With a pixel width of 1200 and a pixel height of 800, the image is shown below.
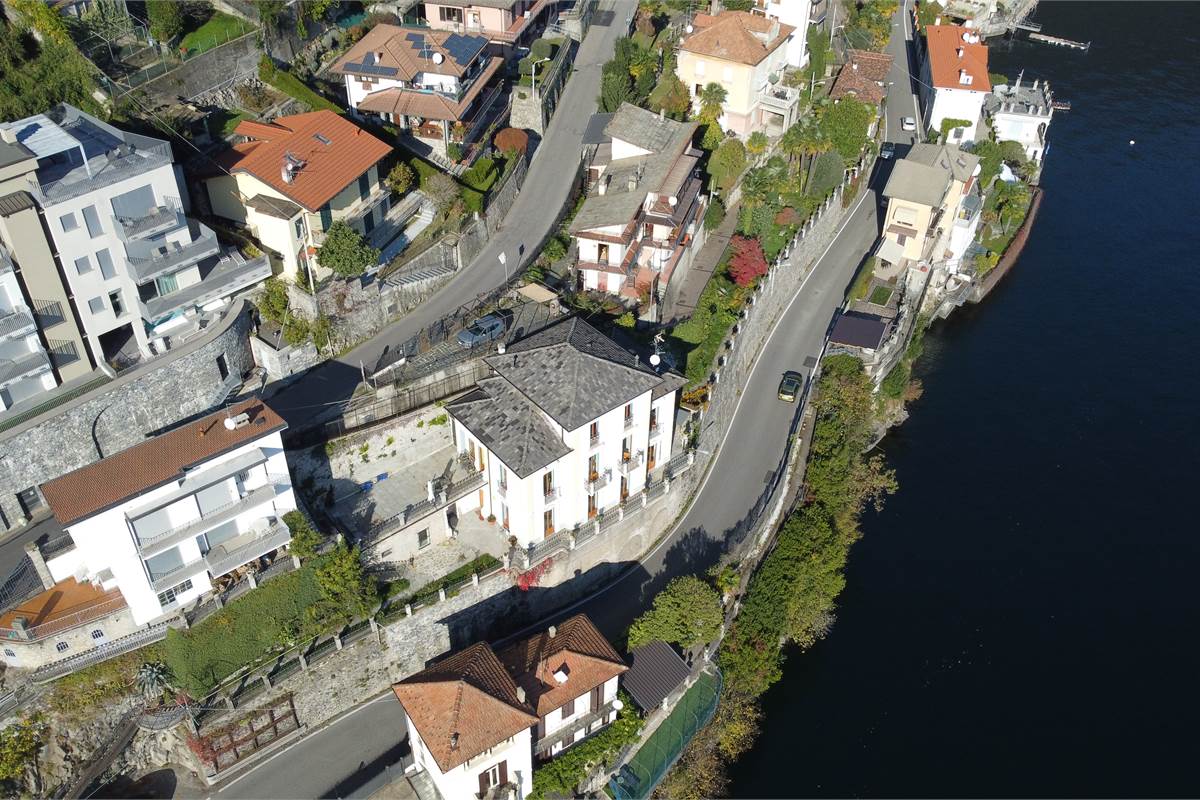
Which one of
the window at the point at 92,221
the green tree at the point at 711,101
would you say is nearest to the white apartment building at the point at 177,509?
the window at the point at 92,221

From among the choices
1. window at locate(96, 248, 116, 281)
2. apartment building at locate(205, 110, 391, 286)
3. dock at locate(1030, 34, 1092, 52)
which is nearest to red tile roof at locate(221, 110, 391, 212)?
apartment building at locate(205, 110, 391, 286)

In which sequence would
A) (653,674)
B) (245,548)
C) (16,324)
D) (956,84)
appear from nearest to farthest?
(245,548) → (16,324) → (653,674) → (956,84)

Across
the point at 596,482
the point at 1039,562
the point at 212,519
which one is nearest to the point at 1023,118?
Answer: the point at 1039,562

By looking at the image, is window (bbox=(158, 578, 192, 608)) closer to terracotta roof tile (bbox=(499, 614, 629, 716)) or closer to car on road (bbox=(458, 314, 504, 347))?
terracotta roof tile (bbox=(499, 614, 629, 716))

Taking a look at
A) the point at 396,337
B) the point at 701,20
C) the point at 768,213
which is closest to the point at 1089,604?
the point at 768,213

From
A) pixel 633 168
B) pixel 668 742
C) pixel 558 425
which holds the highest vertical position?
pixel 633 168

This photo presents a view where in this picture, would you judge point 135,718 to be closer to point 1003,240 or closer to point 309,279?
point 309,279

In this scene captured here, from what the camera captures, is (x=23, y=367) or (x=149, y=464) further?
(x=23, y=367)

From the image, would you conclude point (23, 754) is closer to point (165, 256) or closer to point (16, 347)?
point (16, 347)
